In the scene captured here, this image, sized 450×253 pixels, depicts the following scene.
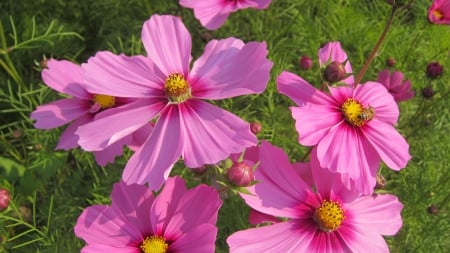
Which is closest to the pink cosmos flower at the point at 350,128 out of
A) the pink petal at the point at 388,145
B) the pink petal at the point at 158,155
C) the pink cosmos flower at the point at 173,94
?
the pink petal at the point at 388,145

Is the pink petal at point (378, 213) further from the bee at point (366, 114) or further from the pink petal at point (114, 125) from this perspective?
the pink petal at point (114, 125)

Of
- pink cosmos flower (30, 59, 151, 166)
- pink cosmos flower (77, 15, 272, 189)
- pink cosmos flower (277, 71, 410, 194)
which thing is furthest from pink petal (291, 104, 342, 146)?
pink cosmos flower (30, 59, 151, 166)

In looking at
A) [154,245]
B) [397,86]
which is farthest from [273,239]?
[397,86]

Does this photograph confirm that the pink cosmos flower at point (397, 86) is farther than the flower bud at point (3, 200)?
Yes

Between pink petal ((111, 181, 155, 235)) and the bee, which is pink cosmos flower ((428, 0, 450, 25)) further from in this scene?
pink petal ((111, 181, 155, 235))

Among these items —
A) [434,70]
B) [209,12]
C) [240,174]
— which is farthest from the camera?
[434,70]

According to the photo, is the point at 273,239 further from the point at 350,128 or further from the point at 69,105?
the point at 69,105

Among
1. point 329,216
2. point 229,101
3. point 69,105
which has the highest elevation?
point 69,105
